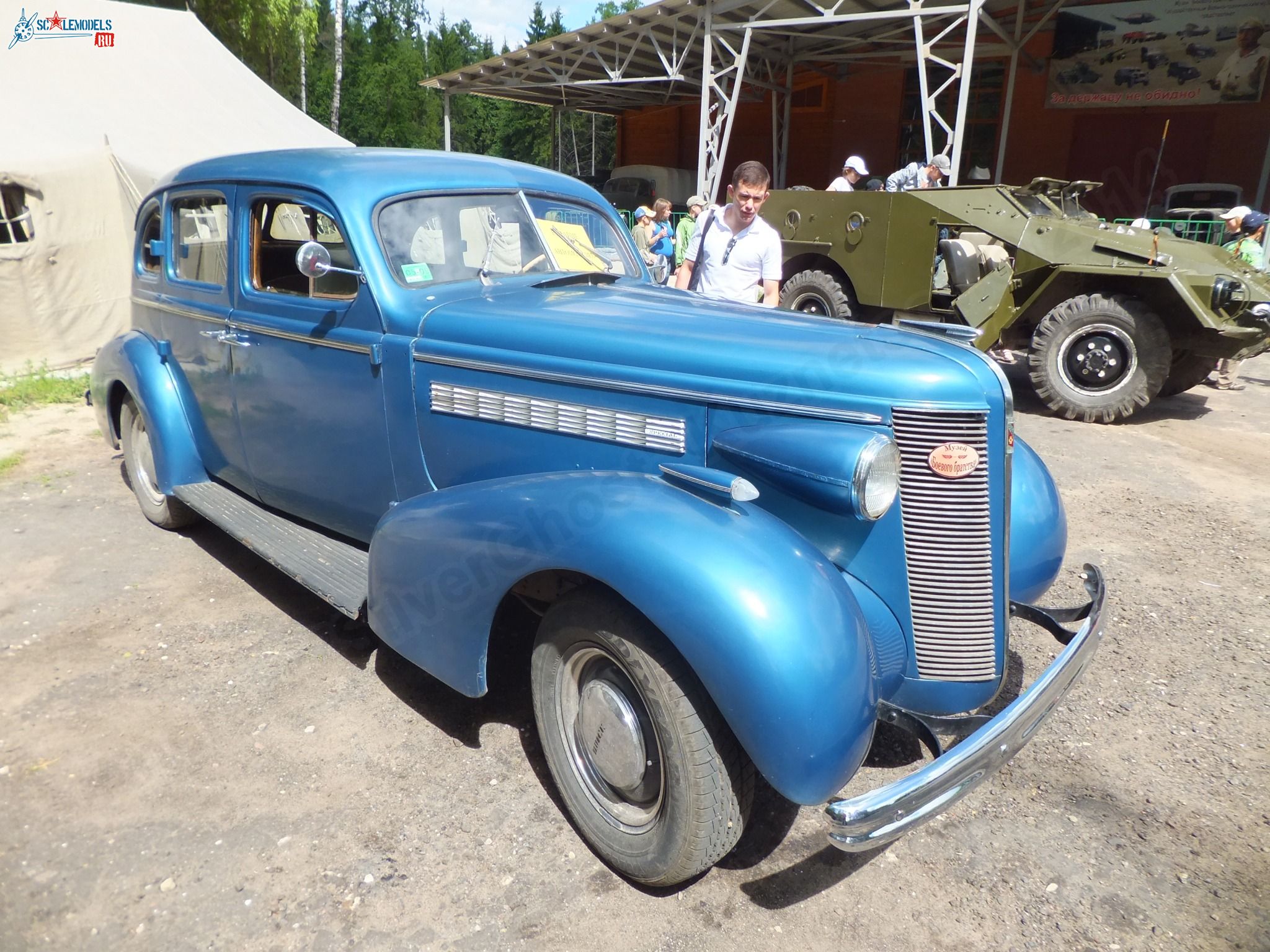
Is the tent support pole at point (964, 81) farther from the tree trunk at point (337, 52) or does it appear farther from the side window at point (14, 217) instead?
the tree trunk at point (337, 52)

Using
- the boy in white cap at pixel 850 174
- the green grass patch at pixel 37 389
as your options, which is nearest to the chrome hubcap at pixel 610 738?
the green grass patch at pixel 37 389

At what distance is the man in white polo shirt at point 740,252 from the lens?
4586 millimetres

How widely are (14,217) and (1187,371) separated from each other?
36.1 feet

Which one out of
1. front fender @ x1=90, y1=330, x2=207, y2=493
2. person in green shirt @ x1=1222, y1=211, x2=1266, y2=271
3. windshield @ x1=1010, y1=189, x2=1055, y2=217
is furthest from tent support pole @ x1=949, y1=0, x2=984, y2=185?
front fender @ x1=90, y1=330, x2=207, y2=493

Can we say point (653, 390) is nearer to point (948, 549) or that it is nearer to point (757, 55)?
point (948, 549)

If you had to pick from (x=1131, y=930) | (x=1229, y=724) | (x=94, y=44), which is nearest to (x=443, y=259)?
(x=1131, y=930)

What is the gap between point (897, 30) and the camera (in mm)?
14844

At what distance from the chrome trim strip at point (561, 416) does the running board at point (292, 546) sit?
1.97 feet

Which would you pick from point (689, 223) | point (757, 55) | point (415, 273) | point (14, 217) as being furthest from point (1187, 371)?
point (757, 55)

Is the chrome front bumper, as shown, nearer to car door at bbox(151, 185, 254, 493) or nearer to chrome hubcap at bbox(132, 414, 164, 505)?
car door at bbox(151, 185, 254, 493)

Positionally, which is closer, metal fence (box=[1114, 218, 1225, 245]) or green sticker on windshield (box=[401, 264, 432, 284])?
A: green sticker on windshield (box=[401, 264, 432, 284])

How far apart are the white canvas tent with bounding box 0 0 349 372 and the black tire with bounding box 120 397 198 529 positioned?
4958mm

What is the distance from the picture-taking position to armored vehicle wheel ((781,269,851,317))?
8.77 metres

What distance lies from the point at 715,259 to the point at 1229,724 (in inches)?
123
